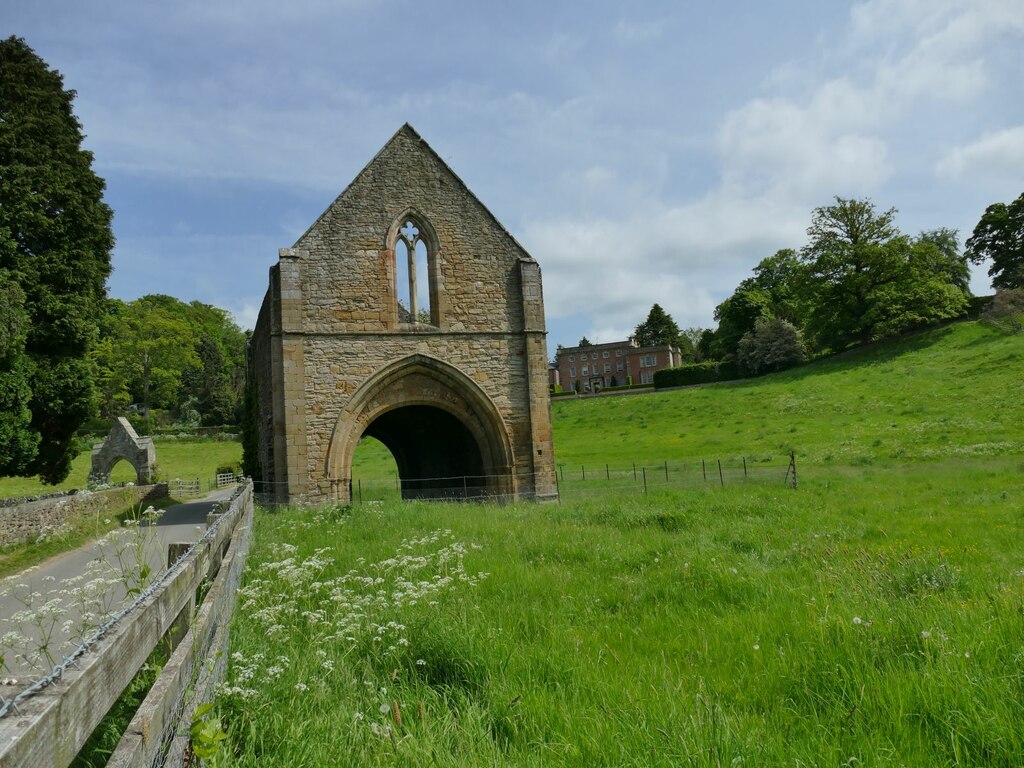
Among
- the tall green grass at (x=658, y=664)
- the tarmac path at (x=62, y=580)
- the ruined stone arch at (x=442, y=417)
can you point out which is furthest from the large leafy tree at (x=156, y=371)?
the tall green grass at (x=658, y=664)

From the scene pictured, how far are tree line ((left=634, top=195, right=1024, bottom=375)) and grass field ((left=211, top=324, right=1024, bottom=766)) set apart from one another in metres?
40.1

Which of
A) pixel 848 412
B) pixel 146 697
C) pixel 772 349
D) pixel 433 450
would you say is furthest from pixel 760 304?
pixel 146 697

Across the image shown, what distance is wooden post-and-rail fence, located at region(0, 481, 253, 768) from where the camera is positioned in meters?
1.47

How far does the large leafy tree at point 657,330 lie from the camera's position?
92.4 meters

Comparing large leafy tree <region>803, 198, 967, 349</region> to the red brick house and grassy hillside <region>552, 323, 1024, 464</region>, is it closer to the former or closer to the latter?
grassy hillside <region>552, 323, 1024, 464</region>

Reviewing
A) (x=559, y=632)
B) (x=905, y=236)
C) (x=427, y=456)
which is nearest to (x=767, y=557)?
(x=559, y=632)

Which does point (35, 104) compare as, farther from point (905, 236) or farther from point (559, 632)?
point (905, 236)

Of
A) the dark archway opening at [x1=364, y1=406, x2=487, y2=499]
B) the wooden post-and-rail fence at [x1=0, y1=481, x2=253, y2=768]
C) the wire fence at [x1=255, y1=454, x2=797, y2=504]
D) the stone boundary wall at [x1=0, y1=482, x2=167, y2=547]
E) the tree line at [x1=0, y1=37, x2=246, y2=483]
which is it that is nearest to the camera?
the wooden post-and-rail fence at [x1=0, y1=481, x2=253, y2=768]

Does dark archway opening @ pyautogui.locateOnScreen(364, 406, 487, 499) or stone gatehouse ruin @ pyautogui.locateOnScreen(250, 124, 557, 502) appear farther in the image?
dark archway opening @ pyautogui.locateOnScreen(364, 406, 487, 499)

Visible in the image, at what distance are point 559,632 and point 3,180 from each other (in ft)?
75.3

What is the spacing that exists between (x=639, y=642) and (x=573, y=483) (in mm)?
19395

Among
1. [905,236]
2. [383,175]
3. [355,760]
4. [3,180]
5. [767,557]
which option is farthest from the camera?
[905,236]

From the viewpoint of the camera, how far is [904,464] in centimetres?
2162

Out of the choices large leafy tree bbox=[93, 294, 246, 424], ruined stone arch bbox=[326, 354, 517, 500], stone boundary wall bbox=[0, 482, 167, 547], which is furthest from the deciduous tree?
large leafy tree bbox=[93, 294, 246, 424]
